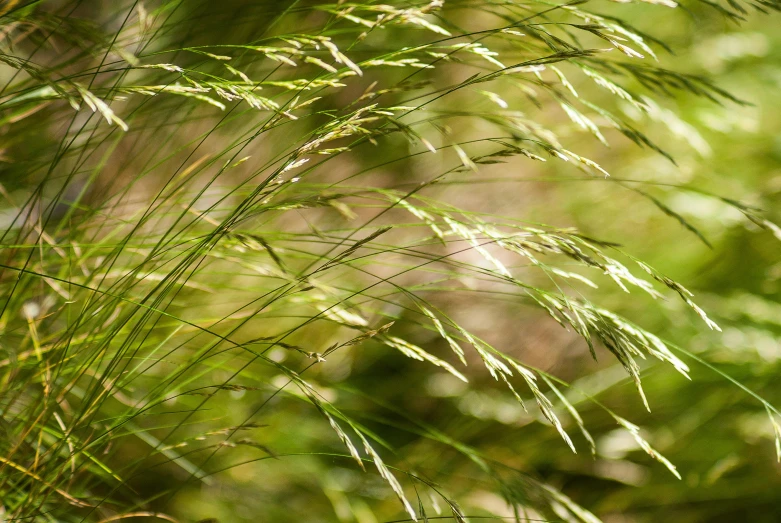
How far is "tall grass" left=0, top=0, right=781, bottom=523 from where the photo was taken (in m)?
0.76

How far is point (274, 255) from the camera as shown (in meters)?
0.72

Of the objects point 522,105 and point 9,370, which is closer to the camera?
point 9,370

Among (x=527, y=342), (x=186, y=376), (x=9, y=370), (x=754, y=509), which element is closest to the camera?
(x=9, y=370)

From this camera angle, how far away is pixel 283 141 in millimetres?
1545

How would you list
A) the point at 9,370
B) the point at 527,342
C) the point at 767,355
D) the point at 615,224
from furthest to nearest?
1. the point at 527,342
2. the point at 615,224
3. the point at 767,355
4. the point at 9,370

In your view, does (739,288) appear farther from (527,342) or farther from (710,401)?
(527,342)

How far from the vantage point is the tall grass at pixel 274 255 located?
76 centimetres

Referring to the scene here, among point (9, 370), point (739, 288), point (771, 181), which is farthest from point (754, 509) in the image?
point (9, 370)

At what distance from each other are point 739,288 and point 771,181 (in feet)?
0.97

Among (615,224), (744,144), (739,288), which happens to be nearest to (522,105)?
Answer: (615,224)

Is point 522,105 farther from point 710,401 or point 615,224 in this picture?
point 710,401

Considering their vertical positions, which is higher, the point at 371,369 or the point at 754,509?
the point at 371,369

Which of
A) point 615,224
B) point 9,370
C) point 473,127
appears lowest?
point 615,224

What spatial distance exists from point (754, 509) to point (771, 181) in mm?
851
